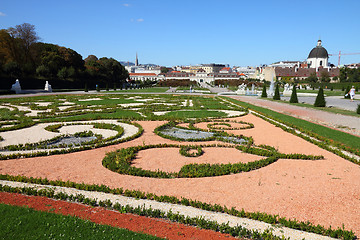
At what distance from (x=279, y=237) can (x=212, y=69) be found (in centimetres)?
17934

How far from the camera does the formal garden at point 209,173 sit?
396 cm

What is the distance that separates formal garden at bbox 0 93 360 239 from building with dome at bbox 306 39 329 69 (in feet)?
378

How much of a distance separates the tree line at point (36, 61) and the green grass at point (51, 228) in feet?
126

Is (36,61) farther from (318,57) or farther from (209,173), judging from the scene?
(318,57)

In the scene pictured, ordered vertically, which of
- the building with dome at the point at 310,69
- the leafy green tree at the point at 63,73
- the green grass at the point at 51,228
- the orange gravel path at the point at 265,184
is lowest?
the orange gravel path at the point at 265,184

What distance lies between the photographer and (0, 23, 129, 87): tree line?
39.2 metres

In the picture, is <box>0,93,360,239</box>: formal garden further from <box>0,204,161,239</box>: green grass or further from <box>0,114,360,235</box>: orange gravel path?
<box>0,204,161,239</box>: green grass

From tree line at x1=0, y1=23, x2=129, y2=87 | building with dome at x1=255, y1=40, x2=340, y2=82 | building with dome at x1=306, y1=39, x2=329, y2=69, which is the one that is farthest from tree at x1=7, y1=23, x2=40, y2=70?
building with dome at x1=306, y1=39, x2=329, y2=69

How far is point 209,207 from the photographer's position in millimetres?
4117

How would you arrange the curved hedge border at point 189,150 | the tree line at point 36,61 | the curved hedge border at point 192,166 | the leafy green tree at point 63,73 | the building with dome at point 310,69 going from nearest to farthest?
1. the curved hedge border at point 192,166
2. the curved hedge border at point 189,150
3. the tree line at point 36,61
4. the leafy green tree at point 63,73
5. the building with dome at point 310,69

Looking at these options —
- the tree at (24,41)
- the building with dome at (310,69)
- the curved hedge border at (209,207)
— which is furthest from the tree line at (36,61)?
the building with dome at (310,69)

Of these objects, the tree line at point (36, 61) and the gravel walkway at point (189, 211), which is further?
the tree line at point (36, 61)

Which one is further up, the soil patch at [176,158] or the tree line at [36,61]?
the tree line at [36,61]

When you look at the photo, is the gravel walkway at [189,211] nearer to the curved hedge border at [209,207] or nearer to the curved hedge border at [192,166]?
the curved hedge border at [209,207]
